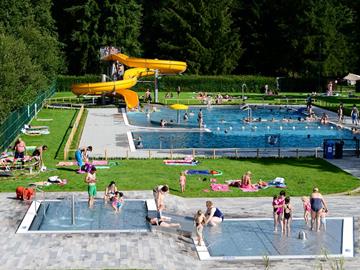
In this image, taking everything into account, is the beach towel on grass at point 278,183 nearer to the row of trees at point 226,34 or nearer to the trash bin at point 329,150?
the trash bin at point 329,150

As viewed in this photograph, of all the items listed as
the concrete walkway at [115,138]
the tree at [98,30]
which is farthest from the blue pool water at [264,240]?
the tree at [98,30]

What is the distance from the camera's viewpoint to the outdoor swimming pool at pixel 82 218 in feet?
66.9

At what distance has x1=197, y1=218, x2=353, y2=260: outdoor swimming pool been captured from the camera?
18312mm

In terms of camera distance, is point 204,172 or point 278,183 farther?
point 204,172

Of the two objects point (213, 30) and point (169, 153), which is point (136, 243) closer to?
point (169, 153)

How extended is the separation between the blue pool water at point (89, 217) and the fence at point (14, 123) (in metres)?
12.2

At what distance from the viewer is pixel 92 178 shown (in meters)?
23.0

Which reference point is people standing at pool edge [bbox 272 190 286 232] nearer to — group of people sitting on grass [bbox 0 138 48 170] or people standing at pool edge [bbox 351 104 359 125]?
group of people sitting on grass [bbox 0 138 48 170]

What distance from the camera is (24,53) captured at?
49.6m

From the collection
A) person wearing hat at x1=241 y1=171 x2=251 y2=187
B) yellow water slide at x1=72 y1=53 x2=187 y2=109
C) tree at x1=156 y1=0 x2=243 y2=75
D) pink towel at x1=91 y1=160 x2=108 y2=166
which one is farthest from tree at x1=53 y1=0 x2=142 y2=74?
person wearing hat at x1=241 y1=171 x2=251 y2=187

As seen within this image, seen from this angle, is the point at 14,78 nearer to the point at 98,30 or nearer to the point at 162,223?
the point at 162,223

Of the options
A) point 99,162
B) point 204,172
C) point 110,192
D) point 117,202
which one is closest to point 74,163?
point 99,162

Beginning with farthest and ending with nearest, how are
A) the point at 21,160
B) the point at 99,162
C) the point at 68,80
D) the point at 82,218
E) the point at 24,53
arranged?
the point at 68,80 < the point at 24,53 < the point at 99,162 < the point at 21,160 < the point at 82,218

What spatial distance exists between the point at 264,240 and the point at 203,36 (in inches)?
3062
